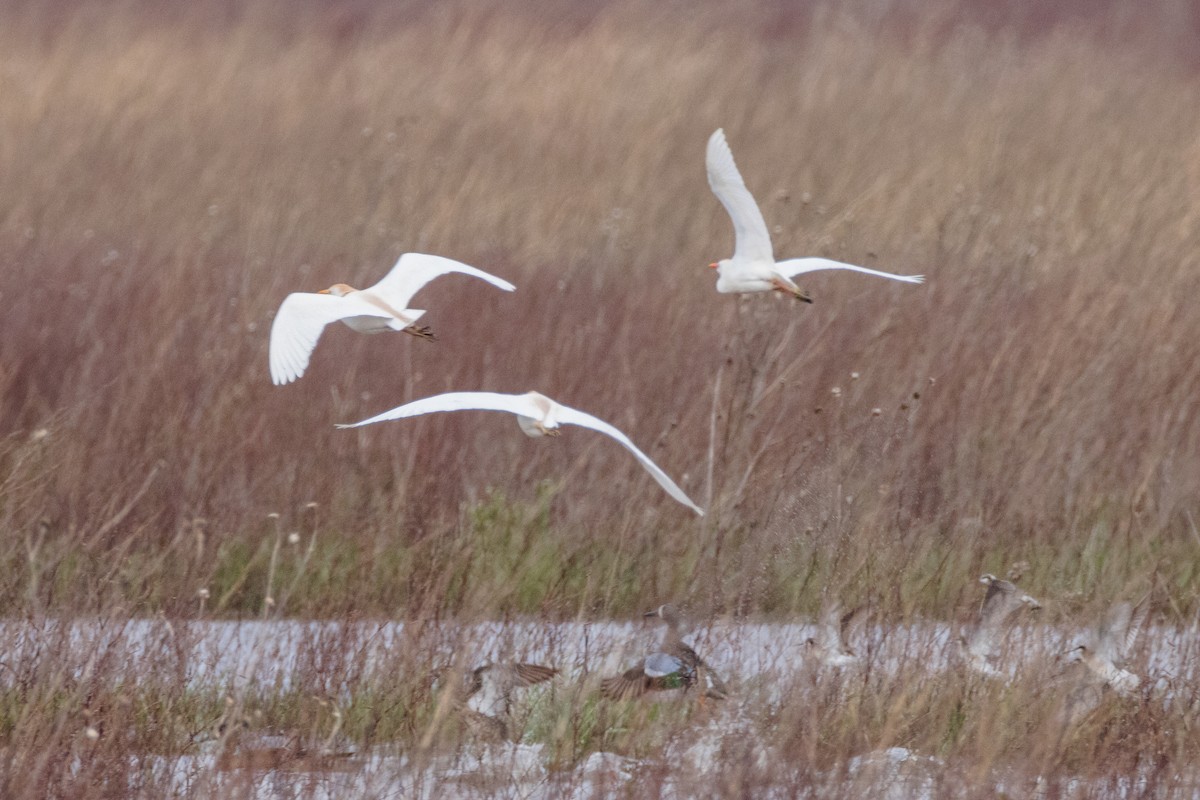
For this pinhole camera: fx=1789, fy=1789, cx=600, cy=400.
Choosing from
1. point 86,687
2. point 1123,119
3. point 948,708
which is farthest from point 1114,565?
point 1123,119

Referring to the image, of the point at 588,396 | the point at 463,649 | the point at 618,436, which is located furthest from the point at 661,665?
→ the point at 588,396

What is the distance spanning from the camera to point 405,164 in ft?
28.9

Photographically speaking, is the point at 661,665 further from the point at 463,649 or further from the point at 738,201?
the point at 738,201

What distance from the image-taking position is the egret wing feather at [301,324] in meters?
3.41

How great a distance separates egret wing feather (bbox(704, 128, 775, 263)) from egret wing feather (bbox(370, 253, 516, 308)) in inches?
22.8

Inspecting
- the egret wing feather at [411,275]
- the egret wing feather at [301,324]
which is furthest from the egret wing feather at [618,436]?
the egret wing feather at [411,275]

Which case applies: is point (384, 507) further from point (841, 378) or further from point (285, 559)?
point (841, 378)

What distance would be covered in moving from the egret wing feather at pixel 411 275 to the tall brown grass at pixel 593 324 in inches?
26.0

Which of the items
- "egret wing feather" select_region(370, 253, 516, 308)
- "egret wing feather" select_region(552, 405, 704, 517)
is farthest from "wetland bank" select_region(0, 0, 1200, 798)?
"egret wing feather" select_region(370, 253, 516, 308)

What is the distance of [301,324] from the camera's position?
11.6ft

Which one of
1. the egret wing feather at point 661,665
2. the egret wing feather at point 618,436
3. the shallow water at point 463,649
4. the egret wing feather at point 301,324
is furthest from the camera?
the egret wing feather at point 661,665

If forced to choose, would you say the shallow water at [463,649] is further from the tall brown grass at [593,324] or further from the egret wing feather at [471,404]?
the egret wing feather at [471,404]

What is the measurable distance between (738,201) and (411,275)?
81cm

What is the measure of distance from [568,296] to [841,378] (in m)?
1.34
